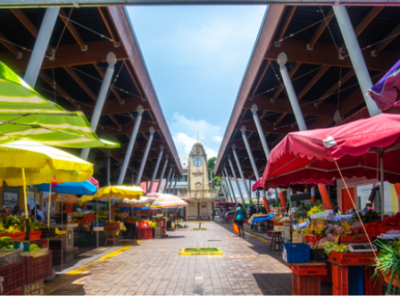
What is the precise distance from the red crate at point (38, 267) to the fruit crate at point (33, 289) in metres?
0.07

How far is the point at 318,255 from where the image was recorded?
16.6 ft

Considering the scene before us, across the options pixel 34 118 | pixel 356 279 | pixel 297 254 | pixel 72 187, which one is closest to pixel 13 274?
pixel 34 118

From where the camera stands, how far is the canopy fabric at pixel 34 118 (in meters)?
3.16

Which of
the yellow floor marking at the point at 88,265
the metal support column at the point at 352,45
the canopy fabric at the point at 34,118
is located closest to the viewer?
the canopy fabric at the point at 34,118

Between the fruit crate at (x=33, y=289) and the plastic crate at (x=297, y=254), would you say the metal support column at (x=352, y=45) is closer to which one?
the plastic crate at (x=297, y=254)

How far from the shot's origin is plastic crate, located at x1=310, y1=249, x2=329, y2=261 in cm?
504

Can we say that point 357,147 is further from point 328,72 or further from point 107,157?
point 107,157

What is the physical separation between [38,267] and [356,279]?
4795mm

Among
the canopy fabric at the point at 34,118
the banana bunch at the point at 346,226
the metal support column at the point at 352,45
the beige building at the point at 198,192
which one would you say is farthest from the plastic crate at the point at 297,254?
the beige building at the point at 198,192

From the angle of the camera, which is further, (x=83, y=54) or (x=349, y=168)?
(x=83, y=54)

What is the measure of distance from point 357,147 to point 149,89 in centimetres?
1592

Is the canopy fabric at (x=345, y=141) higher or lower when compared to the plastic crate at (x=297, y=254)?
higher

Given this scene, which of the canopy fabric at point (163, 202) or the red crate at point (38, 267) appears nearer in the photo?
the red crate at point (38, 267)

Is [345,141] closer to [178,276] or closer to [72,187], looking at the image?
[178,276]
